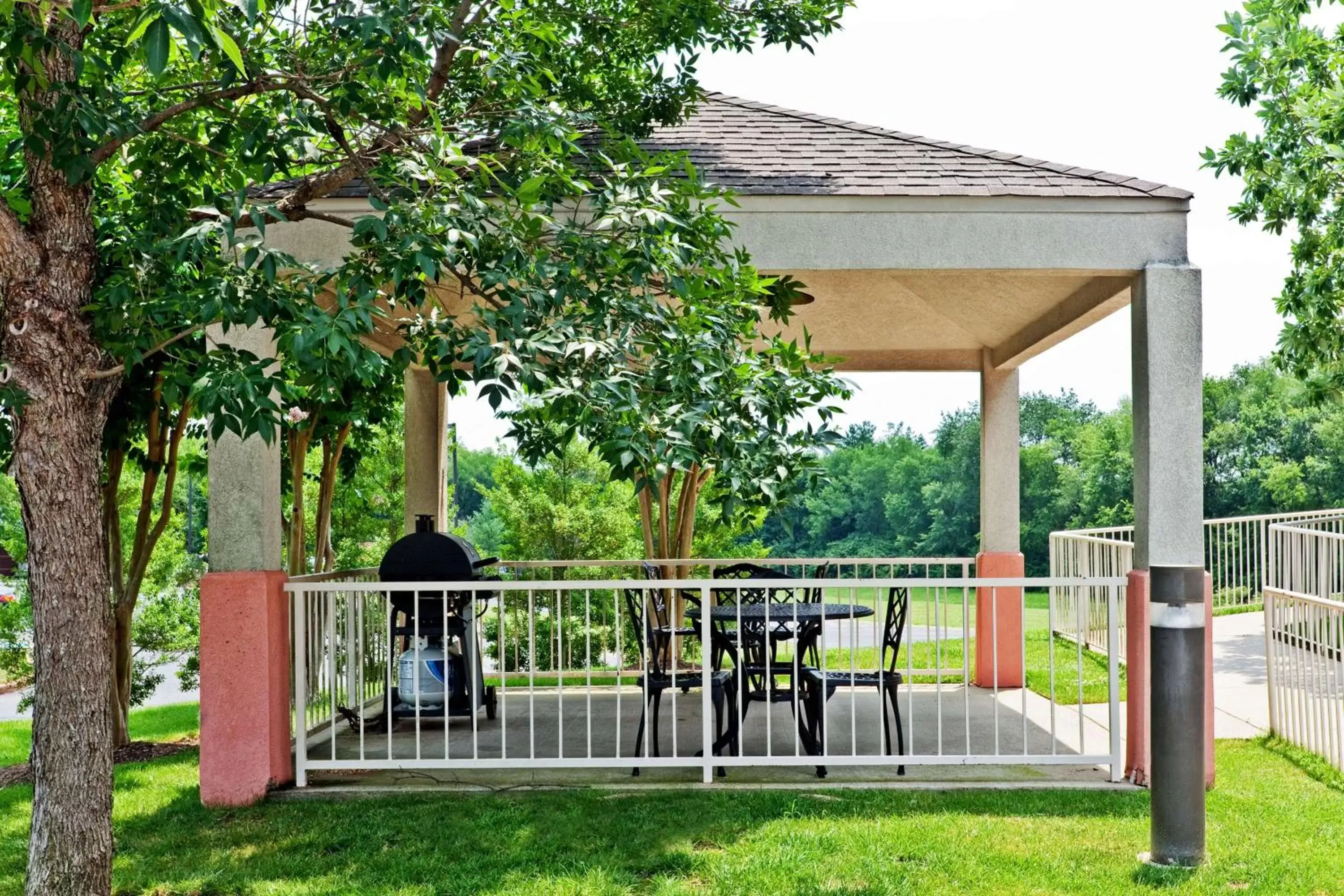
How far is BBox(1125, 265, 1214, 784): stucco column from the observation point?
262 inches

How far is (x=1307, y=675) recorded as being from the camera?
8.21 metres

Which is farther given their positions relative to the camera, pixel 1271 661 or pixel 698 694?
pixel 698 694

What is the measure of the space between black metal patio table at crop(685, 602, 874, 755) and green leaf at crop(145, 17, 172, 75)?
4.41 m

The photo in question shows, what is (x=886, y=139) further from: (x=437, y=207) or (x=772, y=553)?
(x=772, y=553)

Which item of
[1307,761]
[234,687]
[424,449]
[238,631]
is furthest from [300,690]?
[1307,761]

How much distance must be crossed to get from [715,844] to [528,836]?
903 millimetres

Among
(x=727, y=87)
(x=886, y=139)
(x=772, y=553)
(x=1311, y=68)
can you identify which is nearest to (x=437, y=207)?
(x=886, y=139)

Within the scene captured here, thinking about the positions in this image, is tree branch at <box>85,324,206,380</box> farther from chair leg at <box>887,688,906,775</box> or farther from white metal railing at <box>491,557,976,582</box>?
chair leg at <box>887,688,906,775</box>

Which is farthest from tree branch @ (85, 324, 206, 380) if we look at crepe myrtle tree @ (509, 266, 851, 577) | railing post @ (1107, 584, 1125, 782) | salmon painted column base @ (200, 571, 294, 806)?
railing post @ (1107, 584, 1125, 782)

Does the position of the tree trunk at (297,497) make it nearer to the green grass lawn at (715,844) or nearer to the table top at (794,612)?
the green grass lawn at (715,844)

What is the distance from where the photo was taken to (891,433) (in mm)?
31906

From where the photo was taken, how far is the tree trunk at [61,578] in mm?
4672

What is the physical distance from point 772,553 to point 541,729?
22576 millimetres

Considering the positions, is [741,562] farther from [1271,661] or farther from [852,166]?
[1271,661]
